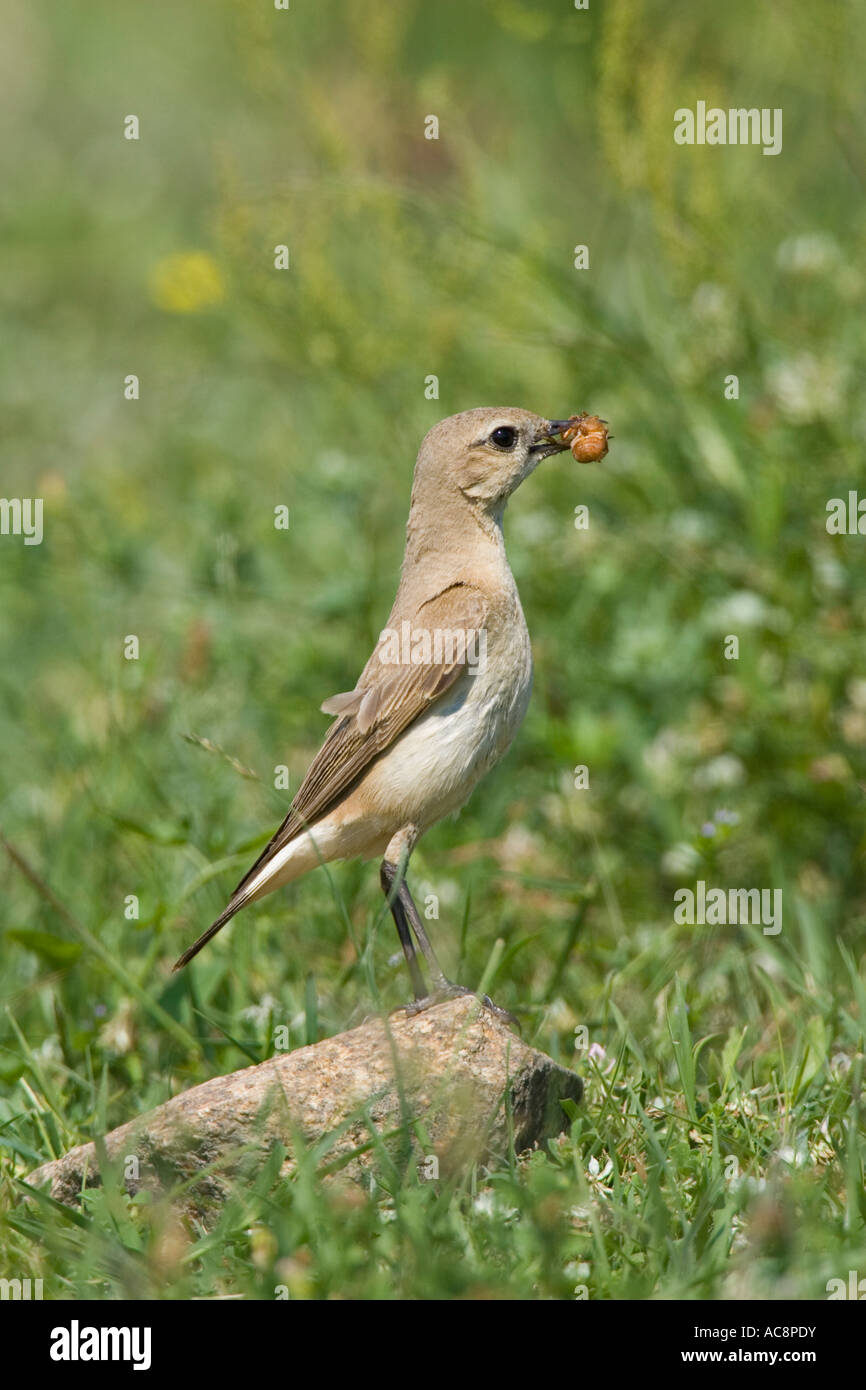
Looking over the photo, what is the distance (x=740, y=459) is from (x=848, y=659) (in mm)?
1029

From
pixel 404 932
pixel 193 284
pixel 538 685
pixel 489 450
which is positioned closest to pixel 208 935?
pixel 404 932

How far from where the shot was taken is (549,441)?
4930 millimetres

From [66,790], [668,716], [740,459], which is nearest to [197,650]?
[66,790]

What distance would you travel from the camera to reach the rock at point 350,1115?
157 inches

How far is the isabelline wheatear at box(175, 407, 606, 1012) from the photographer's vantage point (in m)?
4.64

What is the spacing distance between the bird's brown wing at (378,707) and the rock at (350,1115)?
622 mm

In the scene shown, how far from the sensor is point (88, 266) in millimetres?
11984

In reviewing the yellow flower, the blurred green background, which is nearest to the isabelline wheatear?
the blurred green background

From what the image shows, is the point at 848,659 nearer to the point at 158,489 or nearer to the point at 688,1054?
the point at 688,1054

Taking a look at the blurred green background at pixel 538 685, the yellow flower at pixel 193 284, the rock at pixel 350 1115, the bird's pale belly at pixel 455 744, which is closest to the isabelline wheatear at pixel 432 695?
the bird's pale belly at pixel 455 744

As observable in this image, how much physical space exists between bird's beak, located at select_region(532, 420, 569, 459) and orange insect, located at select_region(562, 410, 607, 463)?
2 centimetres

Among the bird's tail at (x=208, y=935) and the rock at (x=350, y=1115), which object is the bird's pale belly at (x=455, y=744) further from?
the rock at (x=350, y=1115)

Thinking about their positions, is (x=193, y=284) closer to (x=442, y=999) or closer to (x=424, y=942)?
(x=424, y=942)

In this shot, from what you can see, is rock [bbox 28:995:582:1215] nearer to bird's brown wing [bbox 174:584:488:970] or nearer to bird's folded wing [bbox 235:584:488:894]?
bird's brown wing [bbox 174:584:488:970]
